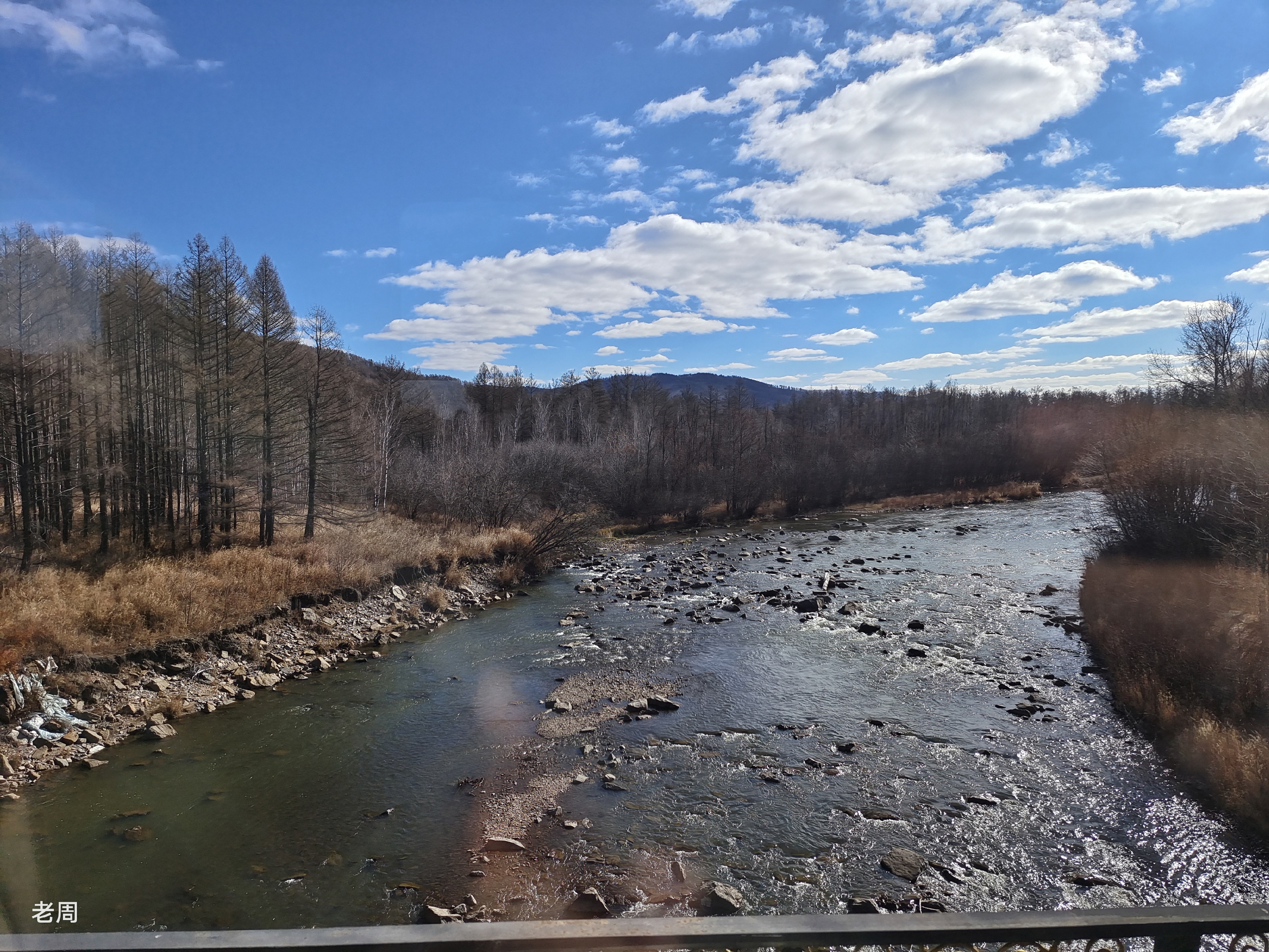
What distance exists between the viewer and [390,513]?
31844 millimetres

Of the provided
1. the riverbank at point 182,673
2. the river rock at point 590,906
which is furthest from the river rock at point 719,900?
the riverbank at point 182,673

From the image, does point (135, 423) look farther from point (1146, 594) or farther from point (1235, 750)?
point (1146, 594)

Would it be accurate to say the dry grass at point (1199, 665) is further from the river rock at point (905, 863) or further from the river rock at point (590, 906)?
the river rock at point (590, 906)

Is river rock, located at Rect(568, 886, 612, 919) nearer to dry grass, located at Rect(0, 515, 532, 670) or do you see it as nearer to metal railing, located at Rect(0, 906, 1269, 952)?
metal railing, located at Rect(0, 906, 1269, 952)

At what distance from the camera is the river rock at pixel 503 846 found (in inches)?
314

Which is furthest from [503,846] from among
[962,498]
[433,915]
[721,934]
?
[962,498]

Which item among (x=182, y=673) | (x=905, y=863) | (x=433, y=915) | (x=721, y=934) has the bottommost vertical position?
(x=905, y=863)

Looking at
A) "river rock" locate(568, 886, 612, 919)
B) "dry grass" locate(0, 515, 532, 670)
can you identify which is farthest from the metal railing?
"dry grass" locate(0, 515, 532, 670)

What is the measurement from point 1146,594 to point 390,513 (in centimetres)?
2895

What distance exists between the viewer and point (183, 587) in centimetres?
1551

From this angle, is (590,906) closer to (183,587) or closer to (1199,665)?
(1199,665)

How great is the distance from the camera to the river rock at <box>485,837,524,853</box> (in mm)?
7969

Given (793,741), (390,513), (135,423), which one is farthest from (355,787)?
(390,513)

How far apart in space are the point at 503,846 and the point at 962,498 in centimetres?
4644
